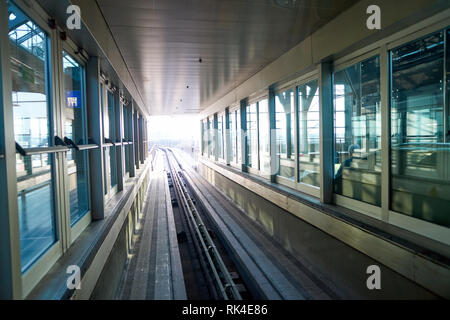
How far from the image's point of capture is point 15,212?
1.49 m

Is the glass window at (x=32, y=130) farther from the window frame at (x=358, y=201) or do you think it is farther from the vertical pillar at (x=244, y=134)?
the vertical pillar at (x=244, y=134)

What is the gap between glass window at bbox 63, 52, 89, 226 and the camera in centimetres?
272

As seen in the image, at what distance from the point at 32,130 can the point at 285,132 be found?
448 centimetres

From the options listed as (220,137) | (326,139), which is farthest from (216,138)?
(326,139)

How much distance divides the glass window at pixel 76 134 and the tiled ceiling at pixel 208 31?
2.38ft

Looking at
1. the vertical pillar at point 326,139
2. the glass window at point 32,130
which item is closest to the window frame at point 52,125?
the glass window at point 32,130

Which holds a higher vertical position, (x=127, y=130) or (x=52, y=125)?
(x=127, y=130)

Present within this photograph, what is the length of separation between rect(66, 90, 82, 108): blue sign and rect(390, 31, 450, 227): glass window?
2.97 metres

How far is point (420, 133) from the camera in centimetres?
264

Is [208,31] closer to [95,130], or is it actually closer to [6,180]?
[95,130]

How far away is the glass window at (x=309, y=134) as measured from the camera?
14.5 ft

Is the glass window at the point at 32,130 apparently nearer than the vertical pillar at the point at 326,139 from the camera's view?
Yes
